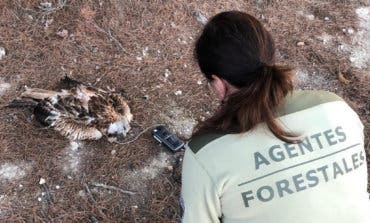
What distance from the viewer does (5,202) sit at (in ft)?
9.67

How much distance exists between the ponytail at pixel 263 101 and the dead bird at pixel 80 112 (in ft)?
4.91

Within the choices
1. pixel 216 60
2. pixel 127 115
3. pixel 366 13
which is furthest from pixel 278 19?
pixel 216 60

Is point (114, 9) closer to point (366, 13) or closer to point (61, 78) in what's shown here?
point (61, 78)

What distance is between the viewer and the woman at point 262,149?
182 cm

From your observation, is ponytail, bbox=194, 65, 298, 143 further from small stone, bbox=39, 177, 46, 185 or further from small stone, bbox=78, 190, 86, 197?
small stone, bbox=39, 177, 46, 185

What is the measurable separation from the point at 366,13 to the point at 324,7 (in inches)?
15.9

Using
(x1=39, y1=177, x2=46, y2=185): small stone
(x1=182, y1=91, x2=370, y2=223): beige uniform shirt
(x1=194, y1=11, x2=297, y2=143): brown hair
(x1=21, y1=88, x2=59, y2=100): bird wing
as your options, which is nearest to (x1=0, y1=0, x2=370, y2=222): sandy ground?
(x1=39, y1=177, x2=46, y2=185): small stone

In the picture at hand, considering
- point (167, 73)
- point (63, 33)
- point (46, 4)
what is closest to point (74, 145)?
point (167, 73)

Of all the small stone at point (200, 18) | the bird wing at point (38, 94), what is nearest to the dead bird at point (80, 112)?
the bird wing at point (38, 94)

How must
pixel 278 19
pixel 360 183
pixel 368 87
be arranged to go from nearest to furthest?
pixel 360 183
pixel 368 87
pixel 278 19

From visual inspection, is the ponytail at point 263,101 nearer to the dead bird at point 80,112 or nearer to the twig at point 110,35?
the dead bird at point 80,112

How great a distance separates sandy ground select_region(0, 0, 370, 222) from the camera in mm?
3029

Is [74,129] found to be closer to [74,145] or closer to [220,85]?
[74,145]

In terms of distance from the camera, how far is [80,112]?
320cm
